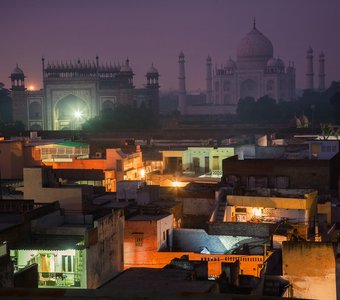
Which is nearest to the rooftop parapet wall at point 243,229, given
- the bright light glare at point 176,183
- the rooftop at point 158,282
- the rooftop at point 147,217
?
the rooftop at point 147,217

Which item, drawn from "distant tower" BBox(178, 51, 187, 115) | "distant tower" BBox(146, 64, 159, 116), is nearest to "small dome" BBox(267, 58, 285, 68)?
"distant tower" BBox(178, 51, 187, 115)

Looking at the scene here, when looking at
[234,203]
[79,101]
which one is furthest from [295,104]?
[234,203]

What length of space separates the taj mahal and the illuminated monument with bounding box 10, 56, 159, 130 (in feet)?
47.6

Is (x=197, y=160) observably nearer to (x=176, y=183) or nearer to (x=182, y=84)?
(x=176, y=183)

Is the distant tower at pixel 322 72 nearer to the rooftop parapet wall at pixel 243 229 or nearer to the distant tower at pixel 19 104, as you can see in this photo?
the distant tower at pixel 19 104

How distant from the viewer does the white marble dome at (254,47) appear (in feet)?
175

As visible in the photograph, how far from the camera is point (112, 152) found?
57.4 ft

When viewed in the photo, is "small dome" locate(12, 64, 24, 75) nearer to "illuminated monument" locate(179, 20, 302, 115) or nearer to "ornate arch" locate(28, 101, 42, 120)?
"ornate arch" locate(28, 101, 42, 120)

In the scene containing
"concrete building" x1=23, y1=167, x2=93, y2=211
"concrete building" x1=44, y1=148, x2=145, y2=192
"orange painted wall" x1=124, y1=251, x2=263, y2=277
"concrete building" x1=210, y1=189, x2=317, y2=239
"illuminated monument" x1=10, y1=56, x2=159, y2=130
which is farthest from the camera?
"illuminated monument" x1=10, y1=56, x2=159, y2=130

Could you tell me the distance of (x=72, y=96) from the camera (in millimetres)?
38000

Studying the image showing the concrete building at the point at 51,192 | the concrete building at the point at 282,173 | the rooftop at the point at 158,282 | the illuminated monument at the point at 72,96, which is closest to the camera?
the rooftop at the point at 158,282

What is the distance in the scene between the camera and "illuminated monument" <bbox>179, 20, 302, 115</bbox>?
176ft

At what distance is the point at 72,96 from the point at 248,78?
19440 millimetres

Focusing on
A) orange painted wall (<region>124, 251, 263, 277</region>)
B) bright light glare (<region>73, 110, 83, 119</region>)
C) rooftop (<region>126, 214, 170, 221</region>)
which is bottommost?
orange painted wall (<region>124, 251, 263, 277</region>)
